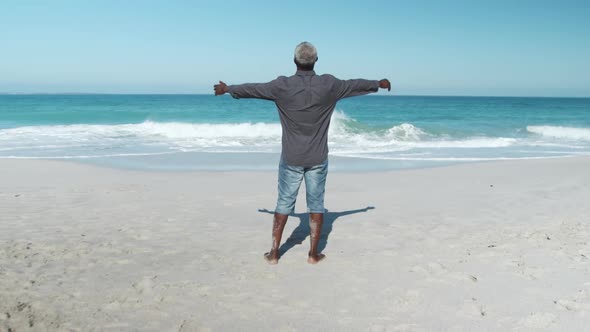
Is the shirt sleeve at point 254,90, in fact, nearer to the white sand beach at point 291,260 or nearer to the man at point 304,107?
the man at point 304,107

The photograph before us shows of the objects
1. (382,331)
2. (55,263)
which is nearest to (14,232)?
(55,263)

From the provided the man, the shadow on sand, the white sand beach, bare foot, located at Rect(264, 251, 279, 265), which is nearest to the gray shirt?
the man

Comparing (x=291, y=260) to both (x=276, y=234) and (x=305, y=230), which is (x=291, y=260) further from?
(x=305, y=230)

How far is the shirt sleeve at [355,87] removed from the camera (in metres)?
4.36

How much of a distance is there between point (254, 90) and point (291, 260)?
1.71 m

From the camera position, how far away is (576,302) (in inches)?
151

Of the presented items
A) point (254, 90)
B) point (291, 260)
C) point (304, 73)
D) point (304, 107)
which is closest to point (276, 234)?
point (291, 260)

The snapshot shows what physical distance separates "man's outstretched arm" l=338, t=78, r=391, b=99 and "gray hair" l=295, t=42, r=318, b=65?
324 millimetres

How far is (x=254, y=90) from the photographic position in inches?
169

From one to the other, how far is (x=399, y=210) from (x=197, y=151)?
9.31m

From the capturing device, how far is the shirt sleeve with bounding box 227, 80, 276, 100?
428 centimetres

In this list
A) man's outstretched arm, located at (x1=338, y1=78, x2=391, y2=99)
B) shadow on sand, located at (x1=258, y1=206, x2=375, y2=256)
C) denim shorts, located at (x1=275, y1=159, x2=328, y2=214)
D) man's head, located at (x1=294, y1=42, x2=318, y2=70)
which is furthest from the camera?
shadow on sand, located at (x1=258, y1=206, x2=375, y2=256)

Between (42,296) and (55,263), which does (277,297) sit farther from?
(55,263)

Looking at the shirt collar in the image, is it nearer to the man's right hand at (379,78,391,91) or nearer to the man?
the man
